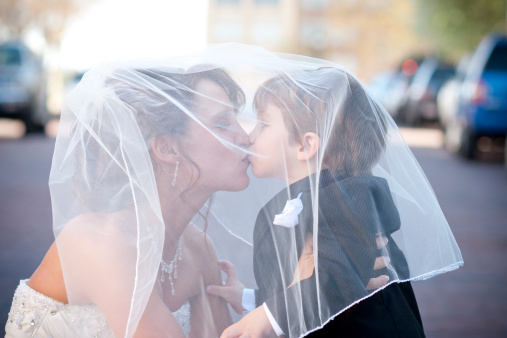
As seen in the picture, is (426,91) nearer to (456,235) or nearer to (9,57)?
(9,57)

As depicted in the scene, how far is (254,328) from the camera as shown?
250 cm

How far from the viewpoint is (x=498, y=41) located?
→ 43.4 feet

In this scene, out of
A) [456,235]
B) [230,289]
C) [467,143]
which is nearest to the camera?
[230,289]

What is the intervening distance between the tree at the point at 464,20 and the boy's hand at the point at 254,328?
22898 millimetres

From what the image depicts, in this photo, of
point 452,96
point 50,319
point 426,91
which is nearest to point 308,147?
point 50,319

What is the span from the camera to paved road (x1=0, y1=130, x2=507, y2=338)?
16.9ft

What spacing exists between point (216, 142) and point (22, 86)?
52.3 ft

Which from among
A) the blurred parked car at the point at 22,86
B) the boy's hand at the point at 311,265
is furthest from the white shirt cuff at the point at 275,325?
the blurred parked car at the point at 22,86

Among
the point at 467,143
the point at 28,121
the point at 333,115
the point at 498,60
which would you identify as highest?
the point at 333,115

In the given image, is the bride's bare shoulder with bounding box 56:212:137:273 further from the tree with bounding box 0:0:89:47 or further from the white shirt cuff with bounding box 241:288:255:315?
the tree with bounding box 0:0:89:47

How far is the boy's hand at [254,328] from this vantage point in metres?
2.50

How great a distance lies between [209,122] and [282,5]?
8229 centimetres

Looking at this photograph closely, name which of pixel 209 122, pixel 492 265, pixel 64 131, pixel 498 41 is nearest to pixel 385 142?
pixel 209 122

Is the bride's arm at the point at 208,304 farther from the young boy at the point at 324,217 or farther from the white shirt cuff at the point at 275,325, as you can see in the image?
the white shirt cuff at the point at 275,325
